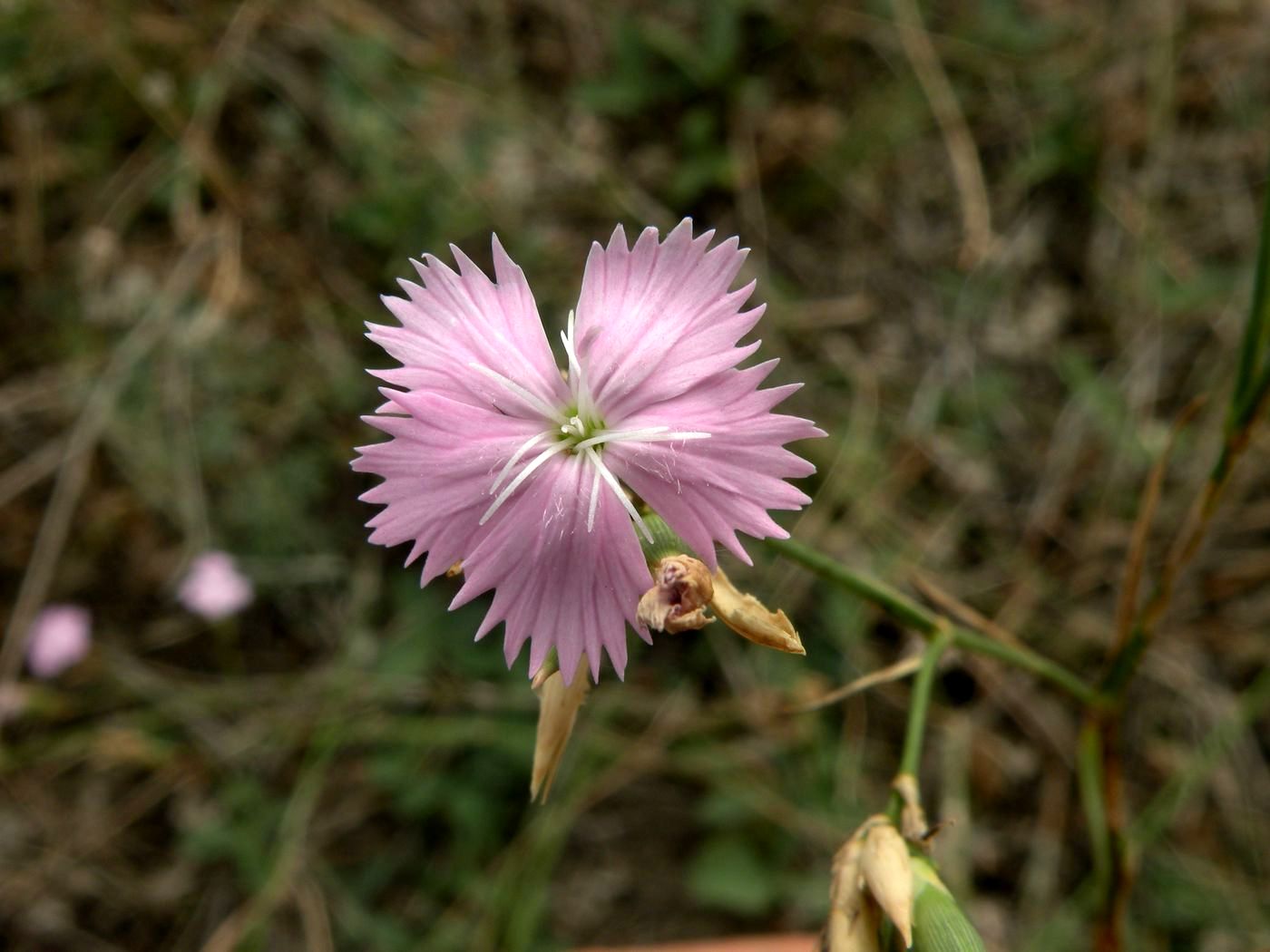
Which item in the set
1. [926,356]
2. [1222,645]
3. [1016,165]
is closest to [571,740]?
[926,356]

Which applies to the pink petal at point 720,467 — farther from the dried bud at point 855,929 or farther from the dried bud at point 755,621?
the dried bud at point 855,929

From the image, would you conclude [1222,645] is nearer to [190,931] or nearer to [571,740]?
[571,740]

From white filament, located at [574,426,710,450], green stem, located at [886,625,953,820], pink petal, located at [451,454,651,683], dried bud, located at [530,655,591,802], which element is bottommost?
green stem, located at [886,625,953,820]

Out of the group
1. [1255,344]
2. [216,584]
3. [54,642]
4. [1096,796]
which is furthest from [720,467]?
[54,642]

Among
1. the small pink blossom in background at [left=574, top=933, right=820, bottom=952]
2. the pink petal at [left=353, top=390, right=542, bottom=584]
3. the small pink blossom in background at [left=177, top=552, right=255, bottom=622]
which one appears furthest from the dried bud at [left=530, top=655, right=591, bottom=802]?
the small pink blossom in background at [left=177, top=552, right=255, bottom=622]

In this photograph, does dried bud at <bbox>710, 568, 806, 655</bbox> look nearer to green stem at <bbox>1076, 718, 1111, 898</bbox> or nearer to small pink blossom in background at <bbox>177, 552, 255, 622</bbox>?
green stem at <bbox>1076, 718, 1111, 898</bbox>

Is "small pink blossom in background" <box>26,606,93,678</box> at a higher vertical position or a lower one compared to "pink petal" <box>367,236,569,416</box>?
higher
